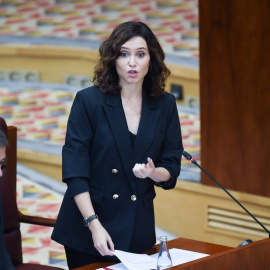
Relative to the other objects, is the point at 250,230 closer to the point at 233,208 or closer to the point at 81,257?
the point at 233,208

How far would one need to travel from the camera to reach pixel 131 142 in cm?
213

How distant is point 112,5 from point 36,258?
367 centimetres

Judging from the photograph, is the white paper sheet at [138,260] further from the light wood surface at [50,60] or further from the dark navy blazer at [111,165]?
the light wood surface at [50,60]

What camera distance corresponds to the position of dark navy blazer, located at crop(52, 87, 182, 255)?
2.09 m

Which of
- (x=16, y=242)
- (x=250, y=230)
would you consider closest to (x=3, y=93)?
(x=250, y=230)

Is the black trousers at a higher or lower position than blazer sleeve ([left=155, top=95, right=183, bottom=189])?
lower

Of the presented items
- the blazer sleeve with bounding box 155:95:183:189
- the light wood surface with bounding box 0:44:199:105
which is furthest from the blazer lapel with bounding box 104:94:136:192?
the light wood surface with bounding box 0:44:199:105

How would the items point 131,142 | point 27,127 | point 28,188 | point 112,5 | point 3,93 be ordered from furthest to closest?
point 112,5 < point 3,93 < point 27,127 < point 28,188 < point 131,142

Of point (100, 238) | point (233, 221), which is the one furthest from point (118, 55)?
point (233, 221)

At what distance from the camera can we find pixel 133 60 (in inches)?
82.1

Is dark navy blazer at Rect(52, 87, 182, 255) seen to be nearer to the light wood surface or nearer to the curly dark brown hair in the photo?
the curly dark brown hair

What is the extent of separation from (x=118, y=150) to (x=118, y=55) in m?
0.27

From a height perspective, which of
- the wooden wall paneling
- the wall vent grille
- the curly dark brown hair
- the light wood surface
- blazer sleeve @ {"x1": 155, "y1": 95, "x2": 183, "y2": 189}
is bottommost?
the wall vent grille

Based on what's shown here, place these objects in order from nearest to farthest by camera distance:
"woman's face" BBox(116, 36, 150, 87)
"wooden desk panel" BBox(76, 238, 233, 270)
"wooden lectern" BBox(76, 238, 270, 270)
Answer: "wooden lectern" BBox(76, 238, 270, 270)
"woman's face" BBox(116, 36, 150, 87)
"wooden desk panel" BBox(76, 238, 233, 270)
